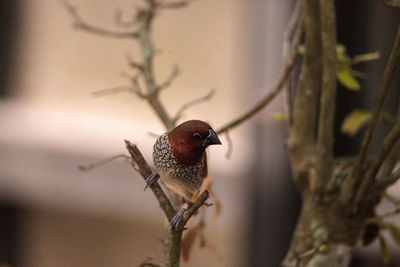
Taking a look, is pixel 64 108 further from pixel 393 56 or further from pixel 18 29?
pixel 393 56

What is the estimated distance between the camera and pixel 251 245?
1692mm

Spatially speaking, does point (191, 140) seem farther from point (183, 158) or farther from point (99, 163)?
point (99, 163)

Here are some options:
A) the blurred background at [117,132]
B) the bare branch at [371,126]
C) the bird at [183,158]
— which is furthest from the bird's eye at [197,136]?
the blurred background at [117,132]

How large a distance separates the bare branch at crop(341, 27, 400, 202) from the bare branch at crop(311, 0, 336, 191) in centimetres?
3

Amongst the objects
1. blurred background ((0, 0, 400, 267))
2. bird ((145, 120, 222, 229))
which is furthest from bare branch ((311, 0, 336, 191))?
blurred background ((0, 0, 400, 267))

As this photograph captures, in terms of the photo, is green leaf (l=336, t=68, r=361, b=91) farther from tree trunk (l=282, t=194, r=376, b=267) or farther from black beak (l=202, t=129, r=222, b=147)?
black beak (l=202, t=129, r=222, b=147)

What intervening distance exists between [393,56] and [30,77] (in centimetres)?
191

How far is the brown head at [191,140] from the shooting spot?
49 cm

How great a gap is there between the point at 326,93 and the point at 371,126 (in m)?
0.06


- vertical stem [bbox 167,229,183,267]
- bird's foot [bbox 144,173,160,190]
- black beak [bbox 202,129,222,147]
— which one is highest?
black beak [bbox 202,129,222,147]

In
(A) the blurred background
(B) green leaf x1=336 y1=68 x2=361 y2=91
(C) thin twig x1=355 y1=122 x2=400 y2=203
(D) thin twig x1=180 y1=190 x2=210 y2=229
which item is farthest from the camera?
(A) the blurred background

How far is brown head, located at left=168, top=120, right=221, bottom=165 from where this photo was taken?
1.60 ft

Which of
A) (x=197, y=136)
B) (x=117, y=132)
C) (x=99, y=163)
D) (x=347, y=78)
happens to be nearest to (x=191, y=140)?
(x=197, y=136)

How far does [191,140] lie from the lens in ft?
1.64
